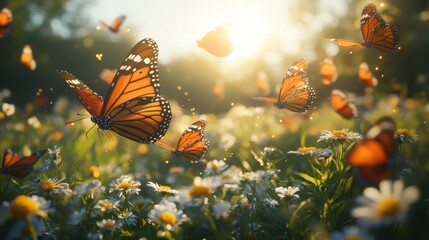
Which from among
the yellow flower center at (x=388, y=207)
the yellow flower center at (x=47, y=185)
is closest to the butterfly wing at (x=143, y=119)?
the yellow flower center at (x=47, y=185)

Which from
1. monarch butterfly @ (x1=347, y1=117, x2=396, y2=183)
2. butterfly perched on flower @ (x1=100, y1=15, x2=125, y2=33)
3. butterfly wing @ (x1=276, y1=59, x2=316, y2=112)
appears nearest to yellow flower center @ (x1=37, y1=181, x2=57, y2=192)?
butterfly perched on flower @ (x1=100, y1=15, x2=125, y2=33)

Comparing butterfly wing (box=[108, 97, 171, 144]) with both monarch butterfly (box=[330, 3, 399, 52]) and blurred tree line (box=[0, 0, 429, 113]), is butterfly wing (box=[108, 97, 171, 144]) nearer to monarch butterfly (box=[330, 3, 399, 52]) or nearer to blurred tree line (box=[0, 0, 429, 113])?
monarch butterfly (box=[330, 3, 399, 52])

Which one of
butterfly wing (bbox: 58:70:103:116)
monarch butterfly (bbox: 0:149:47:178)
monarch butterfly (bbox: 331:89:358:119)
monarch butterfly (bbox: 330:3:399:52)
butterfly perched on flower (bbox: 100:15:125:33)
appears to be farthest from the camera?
butterfly perched on flower (bbox: 100:15:125:33)

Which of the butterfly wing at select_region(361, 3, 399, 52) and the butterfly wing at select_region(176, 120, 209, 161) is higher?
the butterfly wing at select_region(361, 3, 399, 52)

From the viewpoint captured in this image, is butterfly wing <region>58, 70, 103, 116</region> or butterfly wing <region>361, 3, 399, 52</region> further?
butterfly wing <region>58, 70, 103, 116</region>

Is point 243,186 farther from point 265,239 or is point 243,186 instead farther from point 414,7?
point 414,7

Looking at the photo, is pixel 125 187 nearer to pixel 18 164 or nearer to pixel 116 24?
pixel 18 164

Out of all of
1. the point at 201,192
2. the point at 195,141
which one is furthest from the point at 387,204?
the point at 195,141

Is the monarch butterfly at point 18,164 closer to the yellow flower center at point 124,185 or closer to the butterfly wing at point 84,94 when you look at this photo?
the yellow flower center at point 124,185
